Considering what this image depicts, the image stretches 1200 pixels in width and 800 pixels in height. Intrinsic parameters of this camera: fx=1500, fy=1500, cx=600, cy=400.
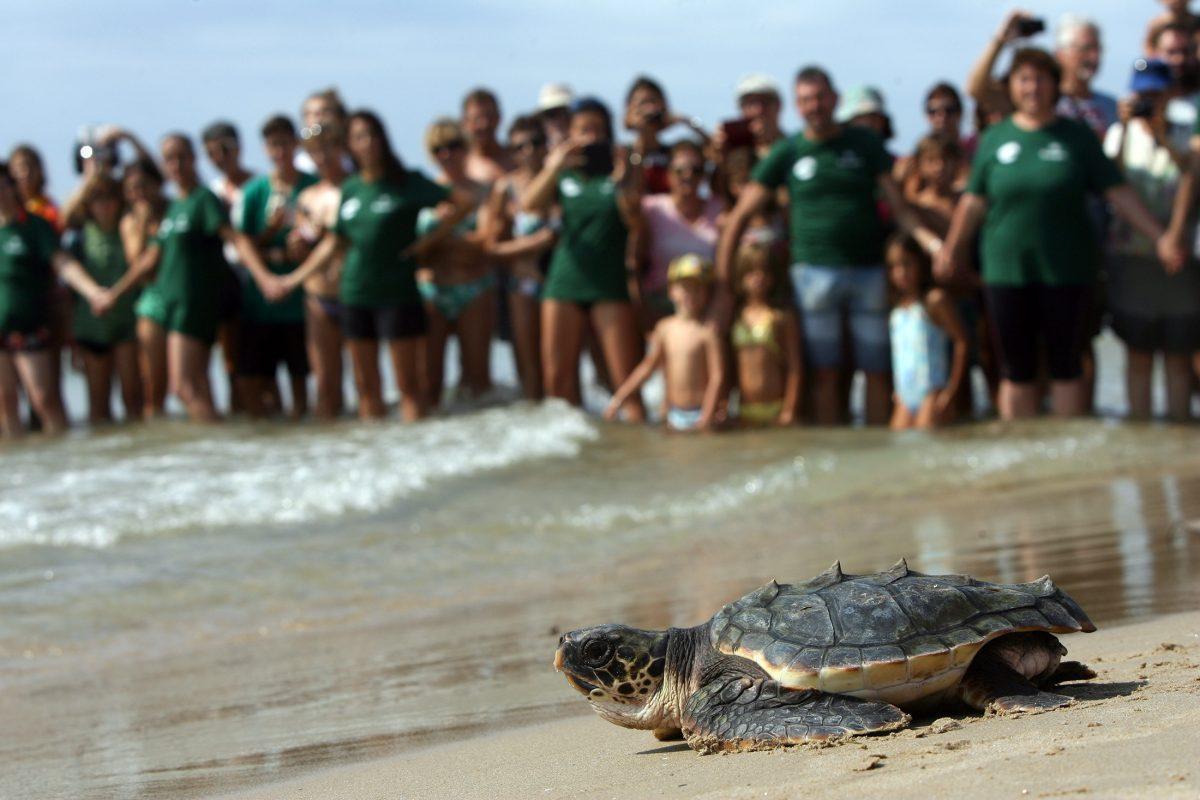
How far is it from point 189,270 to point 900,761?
881 cm

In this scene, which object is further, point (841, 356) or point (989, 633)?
point (841, 356)

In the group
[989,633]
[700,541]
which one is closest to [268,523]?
[700,541]

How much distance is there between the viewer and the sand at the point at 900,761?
104 inches

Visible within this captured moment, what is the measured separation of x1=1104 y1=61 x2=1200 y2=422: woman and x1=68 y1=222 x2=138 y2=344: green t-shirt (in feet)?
23.2

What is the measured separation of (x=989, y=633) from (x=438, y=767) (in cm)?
127

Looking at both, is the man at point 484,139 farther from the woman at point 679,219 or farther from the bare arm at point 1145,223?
the bare arm at point 1145,223

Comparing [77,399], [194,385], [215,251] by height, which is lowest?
[77,399]

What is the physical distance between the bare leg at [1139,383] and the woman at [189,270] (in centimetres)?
Answer: 585

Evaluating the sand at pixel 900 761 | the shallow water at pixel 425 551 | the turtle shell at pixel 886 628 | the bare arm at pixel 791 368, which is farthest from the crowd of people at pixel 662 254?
the turtle shell at pixel 886 628

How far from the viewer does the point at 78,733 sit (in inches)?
170

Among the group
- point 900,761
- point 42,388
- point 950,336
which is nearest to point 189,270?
point 42,388

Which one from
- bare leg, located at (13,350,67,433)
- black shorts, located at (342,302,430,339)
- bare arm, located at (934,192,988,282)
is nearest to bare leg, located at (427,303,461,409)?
black shorts, located at (342,302,430,339)

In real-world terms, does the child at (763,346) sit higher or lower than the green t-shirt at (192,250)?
lower

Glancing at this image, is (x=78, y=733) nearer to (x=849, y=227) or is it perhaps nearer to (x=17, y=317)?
(x=849, y=227)
